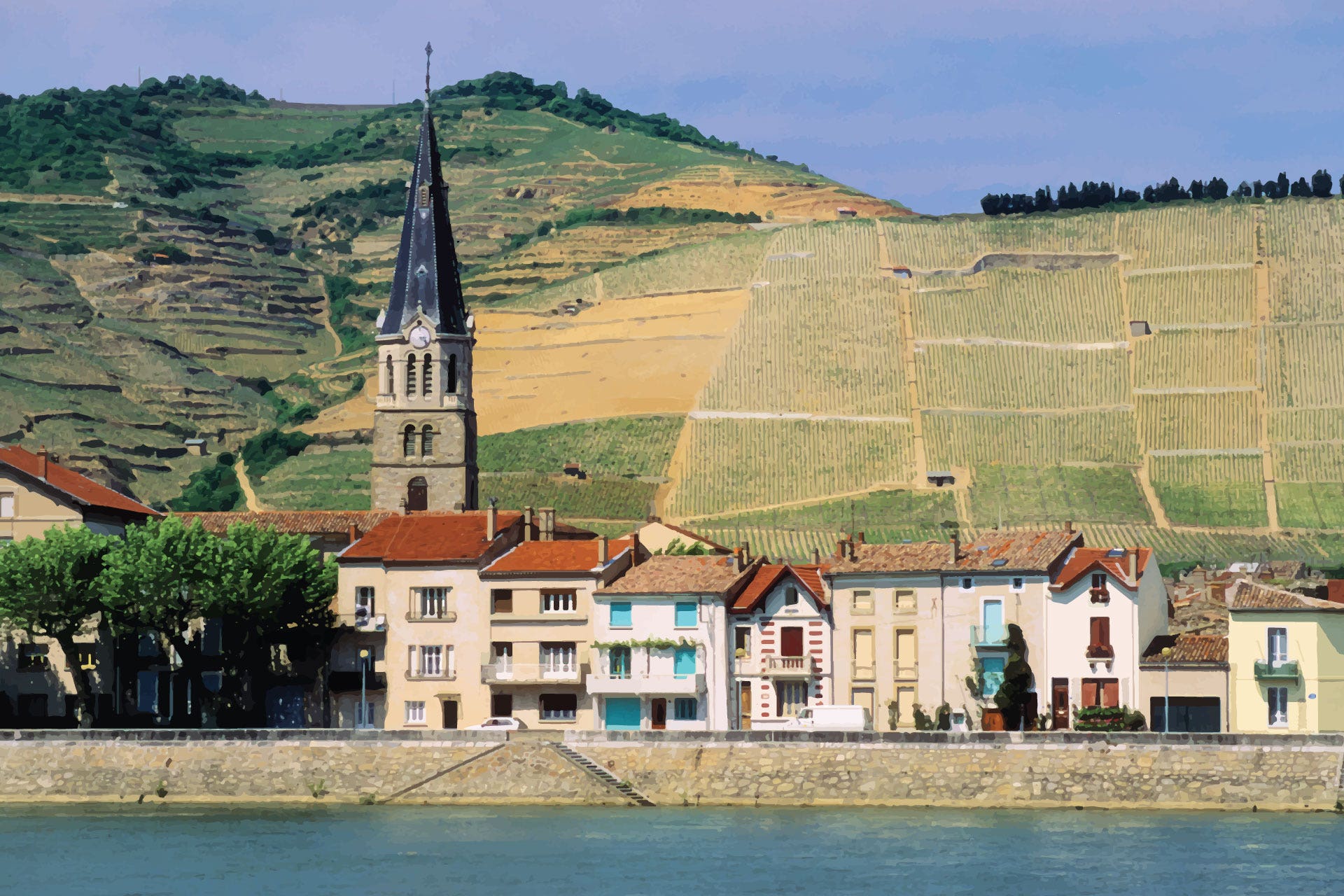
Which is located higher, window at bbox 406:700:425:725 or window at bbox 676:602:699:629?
window at bbox 676:602:699:629

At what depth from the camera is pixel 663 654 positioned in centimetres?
7556

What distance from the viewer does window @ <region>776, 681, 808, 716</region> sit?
74.9 m

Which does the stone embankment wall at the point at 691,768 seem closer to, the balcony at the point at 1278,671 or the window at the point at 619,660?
the balcony at the point at 1278,671

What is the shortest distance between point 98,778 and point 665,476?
306ft

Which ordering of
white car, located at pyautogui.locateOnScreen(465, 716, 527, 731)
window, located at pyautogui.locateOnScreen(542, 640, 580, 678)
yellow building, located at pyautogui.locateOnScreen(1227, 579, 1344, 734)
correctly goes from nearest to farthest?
yellow building, located at pyautogui.locateOnScreen(1227, 579, 1344, 734) → white car, located at pyautogui.locateOnScreen(465, 716, 527, 731) → window, located at pyautogui.locateOnScreen(542, 640, 580, 678)

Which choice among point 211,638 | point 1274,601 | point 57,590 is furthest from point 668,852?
point 211,638

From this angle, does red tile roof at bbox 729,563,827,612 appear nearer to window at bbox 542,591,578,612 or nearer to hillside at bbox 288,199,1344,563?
window at bbox 542,591,578,612

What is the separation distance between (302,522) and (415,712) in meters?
14.3

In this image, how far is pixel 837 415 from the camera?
16738 cm

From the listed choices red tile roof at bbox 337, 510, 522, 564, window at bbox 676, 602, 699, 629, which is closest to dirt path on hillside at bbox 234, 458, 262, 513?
red tile roof at bbox 337, 510, 522, 564

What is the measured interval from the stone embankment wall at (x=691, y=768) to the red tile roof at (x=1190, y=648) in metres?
8.74

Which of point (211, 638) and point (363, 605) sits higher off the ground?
point (363, 605)

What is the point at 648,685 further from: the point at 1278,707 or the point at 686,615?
the point at 1278,707

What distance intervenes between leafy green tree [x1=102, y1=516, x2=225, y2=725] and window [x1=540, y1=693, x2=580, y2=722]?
10458 mm
